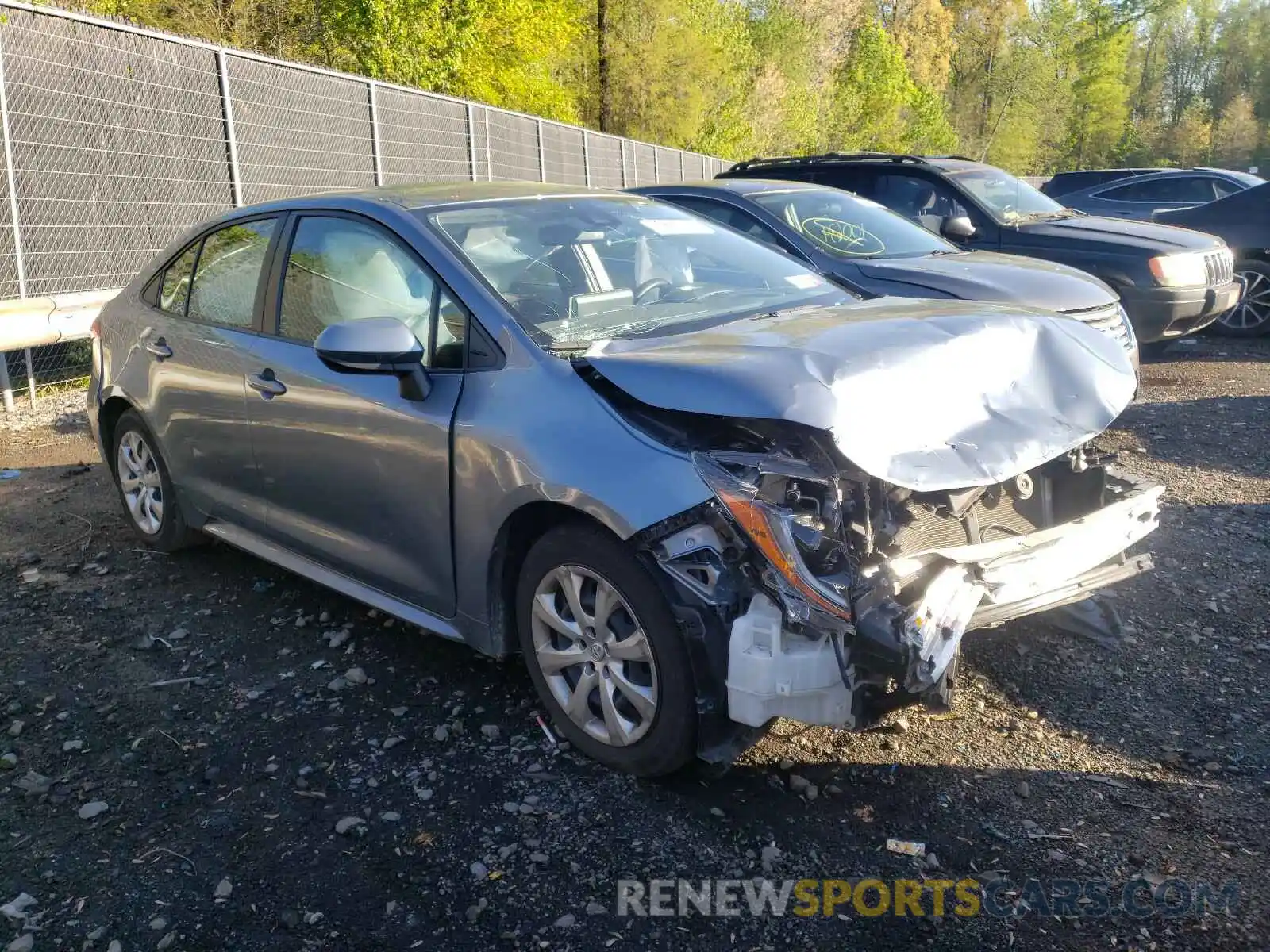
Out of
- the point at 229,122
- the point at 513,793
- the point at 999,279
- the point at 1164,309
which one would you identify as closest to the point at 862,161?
the point at 1164,309

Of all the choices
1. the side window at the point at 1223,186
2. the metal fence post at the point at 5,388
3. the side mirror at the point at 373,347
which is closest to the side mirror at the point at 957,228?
the side mirror at the point at 373,347

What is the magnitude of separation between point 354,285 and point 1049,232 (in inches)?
283

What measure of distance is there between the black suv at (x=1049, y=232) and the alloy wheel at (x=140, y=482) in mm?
6281

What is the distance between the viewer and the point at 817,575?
273cm

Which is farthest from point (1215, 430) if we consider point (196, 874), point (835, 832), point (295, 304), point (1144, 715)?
point (196, 874)

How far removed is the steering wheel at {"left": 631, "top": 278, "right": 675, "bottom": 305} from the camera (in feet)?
12.5

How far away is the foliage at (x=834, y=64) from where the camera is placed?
1741 centimetres

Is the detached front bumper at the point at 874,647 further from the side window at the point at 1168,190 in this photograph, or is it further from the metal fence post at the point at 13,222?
the side window at the point at 1168,190

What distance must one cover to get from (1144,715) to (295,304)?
3.46 metres

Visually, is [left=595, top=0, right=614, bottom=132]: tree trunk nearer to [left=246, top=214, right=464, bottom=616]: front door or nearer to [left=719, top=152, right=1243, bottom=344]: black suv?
[left=719, top=152, right=1243, bottom=344]: black suv

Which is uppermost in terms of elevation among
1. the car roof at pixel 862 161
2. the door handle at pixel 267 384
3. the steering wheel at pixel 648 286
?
the car roof at pixel 862 161

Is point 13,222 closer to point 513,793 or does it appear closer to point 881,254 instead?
point 881,254

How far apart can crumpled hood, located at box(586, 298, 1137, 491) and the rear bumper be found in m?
5.81

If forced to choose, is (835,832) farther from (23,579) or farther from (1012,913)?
(23,579)
